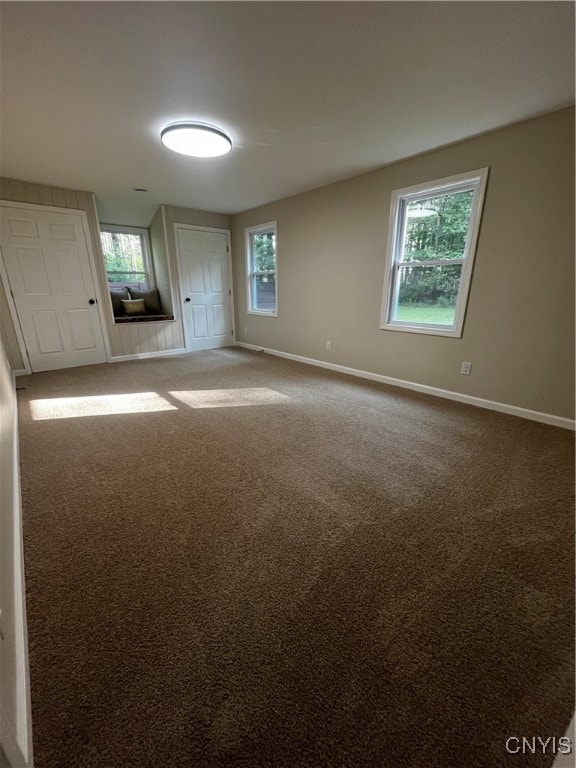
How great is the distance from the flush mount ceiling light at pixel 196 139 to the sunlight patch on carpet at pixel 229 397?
2318 mm

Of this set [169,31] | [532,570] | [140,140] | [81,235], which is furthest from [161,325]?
[532,570]

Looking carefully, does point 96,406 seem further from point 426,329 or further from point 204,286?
point 426,329

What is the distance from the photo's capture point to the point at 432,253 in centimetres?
323

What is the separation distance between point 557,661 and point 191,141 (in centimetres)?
378

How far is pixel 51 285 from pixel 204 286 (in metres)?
2.26

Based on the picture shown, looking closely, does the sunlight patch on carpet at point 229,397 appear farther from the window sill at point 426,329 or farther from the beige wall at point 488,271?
the window sill at point 426,329

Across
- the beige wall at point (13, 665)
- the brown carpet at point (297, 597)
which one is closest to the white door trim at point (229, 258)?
the brown carpet at point (297, 597)

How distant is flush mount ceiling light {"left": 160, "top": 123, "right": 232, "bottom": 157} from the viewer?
2482 mm

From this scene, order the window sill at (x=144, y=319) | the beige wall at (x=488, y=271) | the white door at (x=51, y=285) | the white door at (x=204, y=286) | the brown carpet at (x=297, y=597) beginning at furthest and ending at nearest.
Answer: the white door at (x=204, y=286)
the window sill at (x=144, y=319)
the white door at (x=51, y=285)
the beige wall at (x=488, y=271)
the brown carpet at (x=297, y=597)

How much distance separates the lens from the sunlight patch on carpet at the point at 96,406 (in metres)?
2.92

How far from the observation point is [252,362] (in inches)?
192

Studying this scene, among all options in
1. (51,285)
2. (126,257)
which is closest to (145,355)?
(51,285)

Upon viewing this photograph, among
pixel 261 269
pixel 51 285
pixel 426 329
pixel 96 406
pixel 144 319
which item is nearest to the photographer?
pixel 96 406

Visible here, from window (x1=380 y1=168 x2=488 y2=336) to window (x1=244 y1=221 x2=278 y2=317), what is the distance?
2.17 metres
